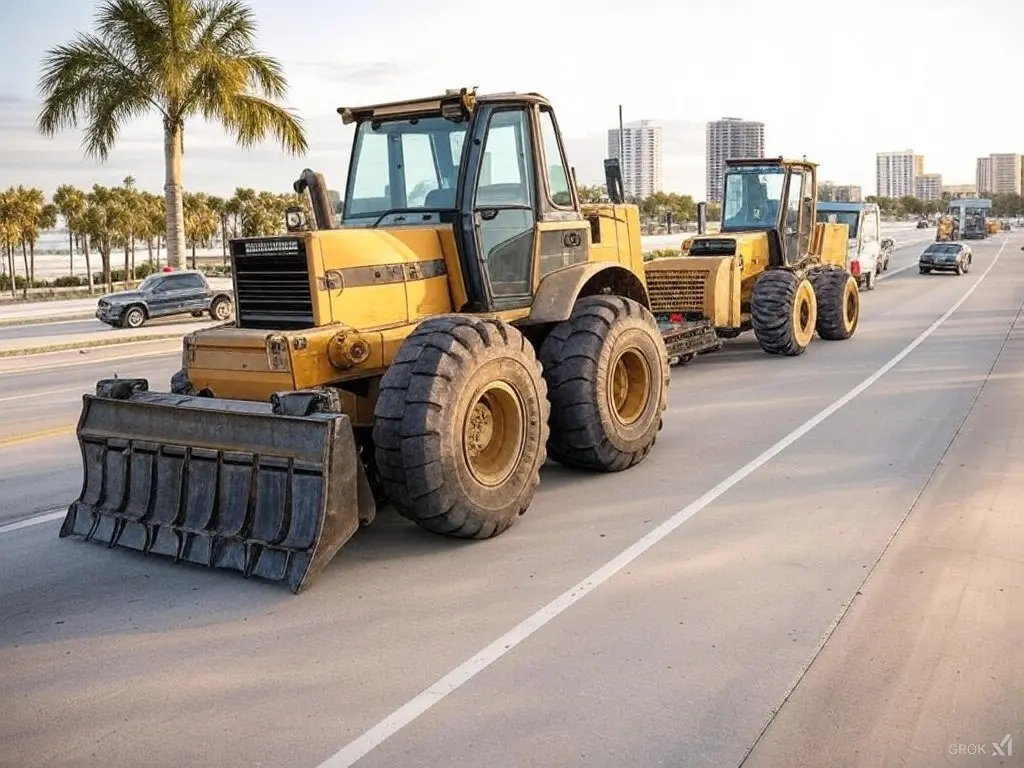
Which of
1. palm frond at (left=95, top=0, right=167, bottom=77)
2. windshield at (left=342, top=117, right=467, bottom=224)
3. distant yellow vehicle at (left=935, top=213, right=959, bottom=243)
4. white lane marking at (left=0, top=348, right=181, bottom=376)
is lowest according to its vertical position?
white lane marking at (left=0, top=348, right=181, bottom=376)

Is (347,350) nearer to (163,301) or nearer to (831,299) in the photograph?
(831,299)

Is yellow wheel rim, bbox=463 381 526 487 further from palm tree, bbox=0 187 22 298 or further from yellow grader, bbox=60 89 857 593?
palm tree, bbox=0 187 22 298

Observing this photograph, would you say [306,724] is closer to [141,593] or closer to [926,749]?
[141,593]

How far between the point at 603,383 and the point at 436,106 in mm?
2503

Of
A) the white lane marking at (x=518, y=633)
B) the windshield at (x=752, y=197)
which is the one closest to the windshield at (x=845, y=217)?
the windshield at (x=752, y=197)

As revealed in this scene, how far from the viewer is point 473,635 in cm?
527

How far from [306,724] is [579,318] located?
4.63 meters

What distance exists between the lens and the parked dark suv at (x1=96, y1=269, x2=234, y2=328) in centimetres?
2845

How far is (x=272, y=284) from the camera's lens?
280 inches

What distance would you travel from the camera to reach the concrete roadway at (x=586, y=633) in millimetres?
4230

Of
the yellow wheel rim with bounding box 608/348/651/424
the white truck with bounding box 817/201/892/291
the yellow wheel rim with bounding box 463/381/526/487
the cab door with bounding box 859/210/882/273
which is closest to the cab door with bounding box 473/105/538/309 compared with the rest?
the yellow wheel rim with bounding box 463/381/526/487

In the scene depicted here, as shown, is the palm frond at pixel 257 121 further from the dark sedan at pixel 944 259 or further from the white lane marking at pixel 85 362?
the dark sedan at pixel 944 259

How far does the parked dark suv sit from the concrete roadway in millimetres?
20718

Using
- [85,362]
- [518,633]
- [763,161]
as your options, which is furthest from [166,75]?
[518,633]
